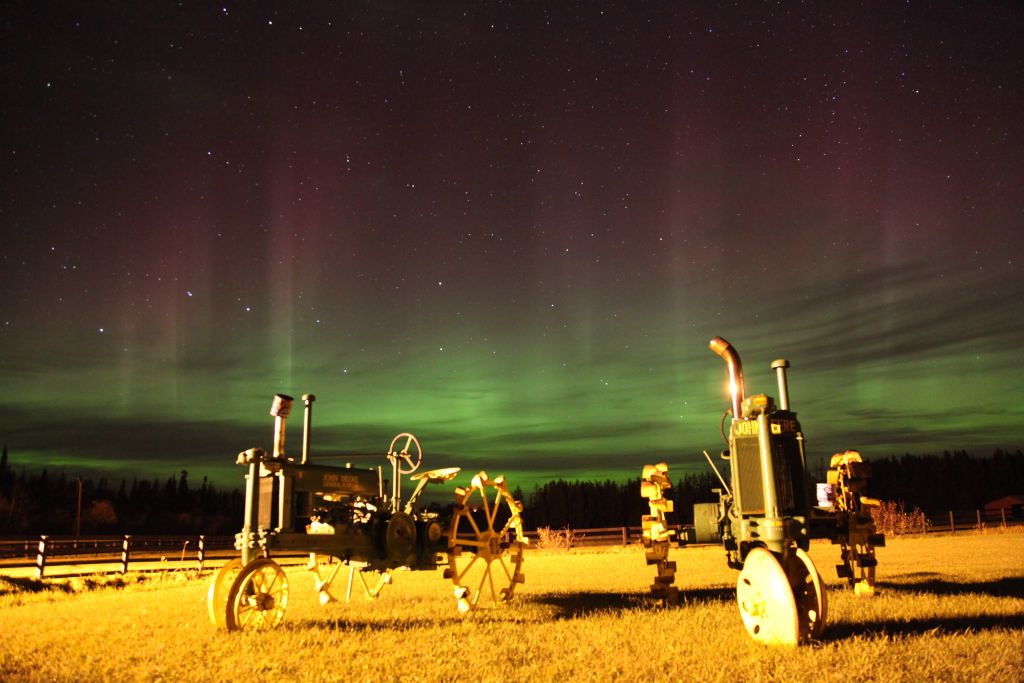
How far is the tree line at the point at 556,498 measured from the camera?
83.2 meters

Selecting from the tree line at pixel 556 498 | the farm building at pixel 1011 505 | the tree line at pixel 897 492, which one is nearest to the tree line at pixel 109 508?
the tree line at pixel 556 498

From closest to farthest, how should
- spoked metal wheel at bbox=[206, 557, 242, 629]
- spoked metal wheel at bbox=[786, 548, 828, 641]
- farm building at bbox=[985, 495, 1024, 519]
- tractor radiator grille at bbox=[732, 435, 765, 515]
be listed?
1. spoked metal wheel at bbox=[786, 548, 828, 641]
2. tractor radiator grille at bbox=[732, 435, 765, 515]
3. spoked metal wheel at bbox=[206, 557, 242, 629]
4. farm building at bbox=[985, 495, 1024, 519]

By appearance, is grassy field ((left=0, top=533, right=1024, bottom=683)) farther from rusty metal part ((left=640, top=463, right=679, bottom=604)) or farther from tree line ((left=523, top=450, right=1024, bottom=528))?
tree line ((left=523, top=450, right=1024, bottom=528))

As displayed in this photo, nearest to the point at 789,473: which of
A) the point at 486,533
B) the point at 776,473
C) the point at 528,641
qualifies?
the point at 776,473

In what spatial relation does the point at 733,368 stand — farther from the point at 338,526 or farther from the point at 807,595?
the point at 338,526

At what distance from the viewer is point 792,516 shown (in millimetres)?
7359

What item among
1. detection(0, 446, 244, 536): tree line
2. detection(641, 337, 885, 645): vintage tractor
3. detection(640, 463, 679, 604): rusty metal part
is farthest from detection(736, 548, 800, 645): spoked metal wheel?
detection(0, 446, 244, 536): tree line

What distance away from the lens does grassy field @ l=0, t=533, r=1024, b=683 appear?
598 cm

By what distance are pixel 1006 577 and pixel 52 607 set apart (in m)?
15.9

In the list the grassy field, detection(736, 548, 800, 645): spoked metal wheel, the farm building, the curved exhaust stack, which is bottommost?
the farm building

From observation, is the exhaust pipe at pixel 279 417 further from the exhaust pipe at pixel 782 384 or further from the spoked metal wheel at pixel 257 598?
the exhaust pipe at pixel 782 384

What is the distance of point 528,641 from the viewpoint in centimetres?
736

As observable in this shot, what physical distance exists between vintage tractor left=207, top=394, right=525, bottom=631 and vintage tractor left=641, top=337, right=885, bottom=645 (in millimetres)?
2707

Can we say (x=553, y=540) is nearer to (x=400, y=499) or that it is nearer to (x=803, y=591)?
(x=400, y=499)
